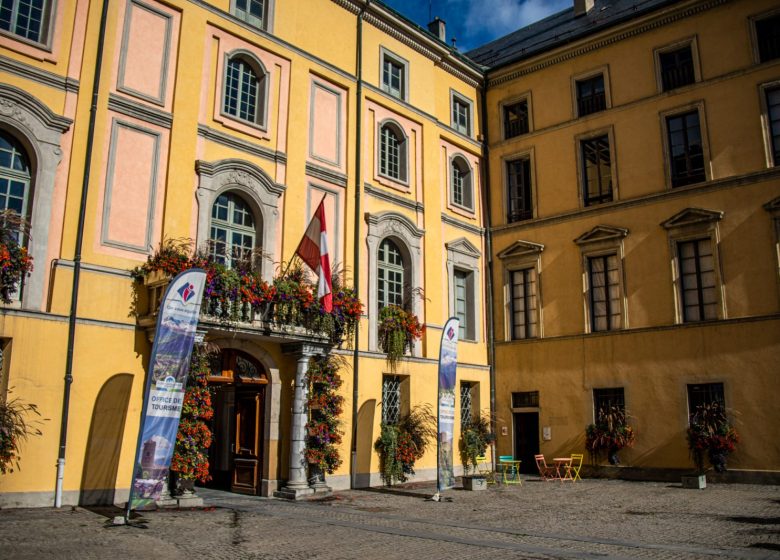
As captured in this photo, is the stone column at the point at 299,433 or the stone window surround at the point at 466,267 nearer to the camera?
the stone column at the point at 299,433

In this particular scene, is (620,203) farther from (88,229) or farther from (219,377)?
(88,229)

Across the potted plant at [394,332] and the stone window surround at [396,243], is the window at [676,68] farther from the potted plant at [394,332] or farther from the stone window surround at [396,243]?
the potted plant at [394,332]

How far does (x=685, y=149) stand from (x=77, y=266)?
1642 centimetres

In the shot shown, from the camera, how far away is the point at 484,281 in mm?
23578

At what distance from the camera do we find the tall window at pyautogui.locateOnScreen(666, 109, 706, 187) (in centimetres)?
2034

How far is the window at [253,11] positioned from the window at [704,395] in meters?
14.8

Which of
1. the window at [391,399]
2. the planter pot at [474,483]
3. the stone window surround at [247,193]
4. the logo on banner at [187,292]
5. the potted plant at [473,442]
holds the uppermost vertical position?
the stone window surround at [247,193]

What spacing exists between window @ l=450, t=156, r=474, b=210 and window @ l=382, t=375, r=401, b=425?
6.94 meters

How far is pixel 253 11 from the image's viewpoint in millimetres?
18109

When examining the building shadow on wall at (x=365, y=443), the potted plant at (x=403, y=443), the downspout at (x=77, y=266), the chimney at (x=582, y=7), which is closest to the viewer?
the downspout at (x=77, y=266)

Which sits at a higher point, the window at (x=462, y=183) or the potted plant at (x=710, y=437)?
the window at (x=462, y=183)

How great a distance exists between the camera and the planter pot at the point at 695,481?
57.5ft

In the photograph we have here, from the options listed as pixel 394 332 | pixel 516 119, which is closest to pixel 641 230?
pixel 516 119

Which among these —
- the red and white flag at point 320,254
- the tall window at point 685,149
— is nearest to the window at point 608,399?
the tall window at point 685,149
